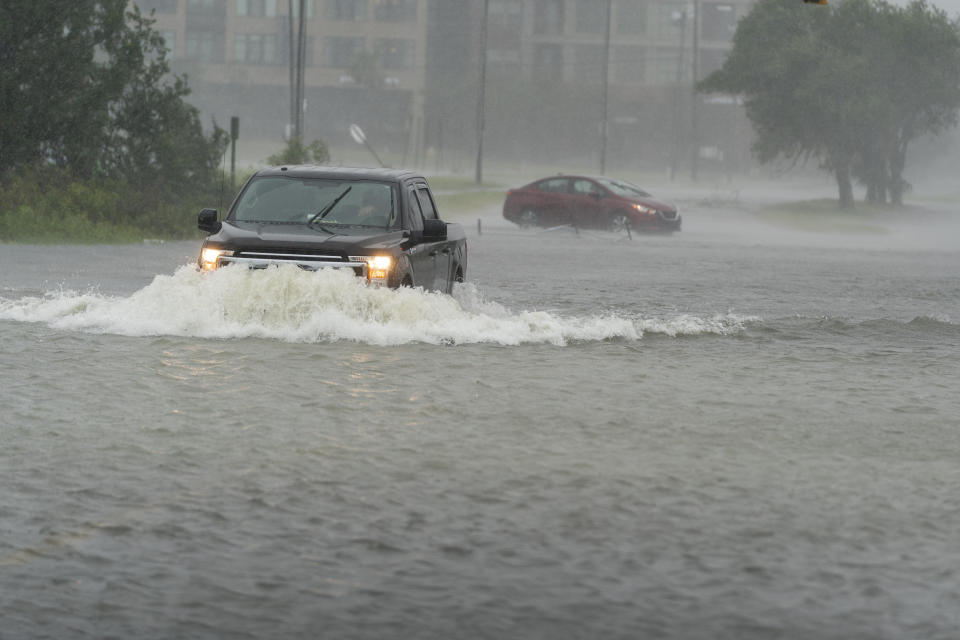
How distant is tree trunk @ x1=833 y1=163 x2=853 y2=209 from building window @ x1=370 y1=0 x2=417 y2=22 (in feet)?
226

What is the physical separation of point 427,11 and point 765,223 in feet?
264

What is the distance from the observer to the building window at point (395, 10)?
13300 cm

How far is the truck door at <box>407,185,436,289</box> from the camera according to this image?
15305 millimetres

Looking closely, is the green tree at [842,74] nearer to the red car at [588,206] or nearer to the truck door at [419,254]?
the red car at [588,206]

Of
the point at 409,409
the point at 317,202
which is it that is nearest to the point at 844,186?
the point at 317,202

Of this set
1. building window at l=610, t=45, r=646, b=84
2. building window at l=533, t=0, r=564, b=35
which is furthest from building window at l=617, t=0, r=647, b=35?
building window at l=533, t=0, r=564, b=35

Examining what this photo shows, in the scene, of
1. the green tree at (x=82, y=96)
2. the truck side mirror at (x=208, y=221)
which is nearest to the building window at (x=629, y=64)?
the green tree at (x=82, y=96)

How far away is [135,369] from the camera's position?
513 inches

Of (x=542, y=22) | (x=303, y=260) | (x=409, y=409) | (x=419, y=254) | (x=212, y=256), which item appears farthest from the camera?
(x=542, y=22)

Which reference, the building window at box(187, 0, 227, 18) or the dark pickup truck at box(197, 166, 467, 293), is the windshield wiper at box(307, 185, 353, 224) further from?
the building window at box(187, 0, 227, 18)

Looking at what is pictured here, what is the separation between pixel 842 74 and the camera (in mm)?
65625

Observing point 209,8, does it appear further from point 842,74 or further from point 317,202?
point 317,202

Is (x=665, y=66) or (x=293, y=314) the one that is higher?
(x=665, y=66)

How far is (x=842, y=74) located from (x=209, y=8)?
82.0m
